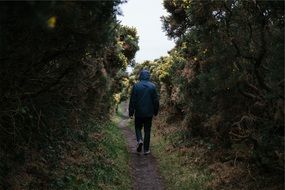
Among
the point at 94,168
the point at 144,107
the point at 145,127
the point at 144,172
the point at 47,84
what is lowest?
the point at 144,172

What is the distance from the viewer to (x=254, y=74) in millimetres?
8125

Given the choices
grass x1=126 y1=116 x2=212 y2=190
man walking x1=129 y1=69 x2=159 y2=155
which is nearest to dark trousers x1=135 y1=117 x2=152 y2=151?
man walking x1=129 y1=69 x2=159 y2=155

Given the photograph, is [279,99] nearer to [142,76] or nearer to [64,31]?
[64,31]

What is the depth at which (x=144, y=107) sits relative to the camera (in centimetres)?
1395

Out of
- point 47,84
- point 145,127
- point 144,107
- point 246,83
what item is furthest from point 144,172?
point 246,83

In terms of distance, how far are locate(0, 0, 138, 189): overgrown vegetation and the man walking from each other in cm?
146

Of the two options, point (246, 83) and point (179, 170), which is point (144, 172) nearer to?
point (179, 170)

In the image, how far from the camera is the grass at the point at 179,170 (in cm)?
1033

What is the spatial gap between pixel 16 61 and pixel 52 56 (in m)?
0.56

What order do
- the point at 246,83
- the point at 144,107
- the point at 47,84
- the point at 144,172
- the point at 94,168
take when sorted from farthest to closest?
the point at 144,107, the point at 144,172, the point at 94,168, the point at 47,84, the point at 246,83

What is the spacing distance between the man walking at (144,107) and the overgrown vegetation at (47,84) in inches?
57.6

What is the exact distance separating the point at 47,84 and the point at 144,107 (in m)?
5.81

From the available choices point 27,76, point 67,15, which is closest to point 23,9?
point 67,15

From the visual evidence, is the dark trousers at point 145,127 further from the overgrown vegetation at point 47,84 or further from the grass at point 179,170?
the overgrown vegetation at point 47,84
